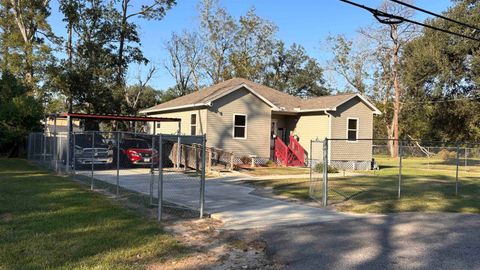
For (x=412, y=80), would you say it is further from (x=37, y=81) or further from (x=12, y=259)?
(x=12, y=259)

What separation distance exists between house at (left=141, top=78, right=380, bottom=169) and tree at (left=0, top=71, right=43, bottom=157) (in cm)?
876

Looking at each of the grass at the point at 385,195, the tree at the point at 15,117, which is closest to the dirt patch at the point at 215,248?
the grass at the point at 385,195

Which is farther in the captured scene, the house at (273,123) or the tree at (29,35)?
the tree at (29,35)

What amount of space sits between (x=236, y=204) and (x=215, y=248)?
440 centimetres

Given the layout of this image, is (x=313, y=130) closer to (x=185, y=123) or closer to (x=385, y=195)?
(x=185, y=123)

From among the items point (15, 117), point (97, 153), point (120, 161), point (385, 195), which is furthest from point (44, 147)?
point (385, 195)

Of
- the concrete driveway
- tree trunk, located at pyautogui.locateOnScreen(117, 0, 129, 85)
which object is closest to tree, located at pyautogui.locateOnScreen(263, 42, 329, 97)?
tree trunk, located at pyautogui.locateOnScreen(117, 0, 129, 85)

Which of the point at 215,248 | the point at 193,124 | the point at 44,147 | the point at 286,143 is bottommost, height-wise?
the point at 215,248

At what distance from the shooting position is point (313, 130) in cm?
2573

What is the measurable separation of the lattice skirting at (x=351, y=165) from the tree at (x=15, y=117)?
58.5ft

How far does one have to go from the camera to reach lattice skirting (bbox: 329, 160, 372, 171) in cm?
2533

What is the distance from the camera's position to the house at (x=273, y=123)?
23.9m

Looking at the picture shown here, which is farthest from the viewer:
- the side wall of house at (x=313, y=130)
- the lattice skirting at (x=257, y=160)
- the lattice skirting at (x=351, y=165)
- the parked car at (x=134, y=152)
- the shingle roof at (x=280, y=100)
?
the lattice skirting at (x=351, y=165)

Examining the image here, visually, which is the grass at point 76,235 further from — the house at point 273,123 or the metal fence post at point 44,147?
the house at point 273,123
